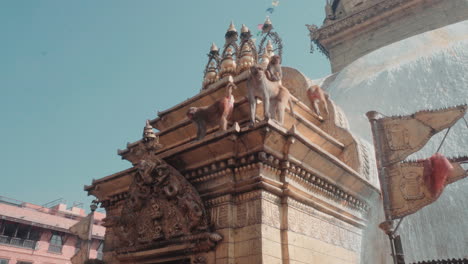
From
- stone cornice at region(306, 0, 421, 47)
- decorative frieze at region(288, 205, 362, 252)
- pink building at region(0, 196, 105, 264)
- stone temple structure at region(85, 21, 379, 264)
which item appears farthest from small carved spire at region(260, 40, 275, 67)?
pink building at region(0, 196, 105, 264)

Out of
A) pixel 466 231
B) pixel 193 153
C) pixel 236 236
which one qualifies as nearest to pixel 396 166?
pixel 236 236

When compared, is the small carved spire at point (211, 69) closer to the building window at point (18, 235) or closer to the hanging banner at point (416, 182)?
the hanging banner at point (416, 182)

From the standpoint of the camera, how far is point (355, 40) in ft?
93.4

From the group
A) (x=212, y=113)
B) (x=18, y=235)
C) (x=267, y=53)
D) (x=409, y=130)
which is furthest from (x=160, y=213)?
(x=18, y=235)

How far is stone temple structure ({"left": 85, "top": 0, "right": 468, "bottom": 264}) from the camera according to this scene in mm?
7137

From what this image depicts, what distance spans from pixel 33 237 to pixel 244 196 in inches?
1413

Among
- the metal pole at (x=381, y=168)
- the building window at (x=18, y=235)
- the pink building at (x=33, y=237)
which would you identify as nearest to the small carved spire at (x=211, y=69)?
the metal pole at (x=381, y=168)

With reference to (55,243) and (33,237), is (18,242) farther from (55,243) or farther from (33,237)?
(55,243)

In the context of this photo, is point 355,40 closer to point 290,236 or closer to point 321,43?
point 321,43

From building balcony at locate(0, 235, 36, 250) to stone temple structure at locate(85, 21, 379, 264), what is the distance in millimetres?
30698

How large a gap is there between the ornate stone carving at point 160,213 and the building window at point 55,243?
1324 inches

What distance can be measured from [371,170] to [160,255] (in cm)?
564

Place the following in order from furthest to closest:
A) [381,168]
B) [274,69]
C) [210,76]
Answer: [210,76]
[274,69]
[381,168]

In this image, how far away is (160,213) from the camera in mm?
8008
